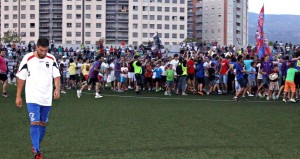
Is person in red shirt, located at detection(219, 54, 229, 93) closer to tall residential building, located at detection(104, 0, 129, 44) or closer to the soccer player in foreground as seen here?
the soccer player in foreground

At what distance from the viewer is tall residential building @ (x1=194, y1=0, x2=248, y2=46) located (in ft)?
454

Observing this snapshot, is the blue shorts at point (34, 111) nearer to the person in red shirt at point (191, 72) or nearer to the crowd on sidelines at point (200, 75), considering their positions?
the crowd on sidelines at point (200, 75)

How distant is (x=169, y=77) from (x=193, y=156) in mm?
17183

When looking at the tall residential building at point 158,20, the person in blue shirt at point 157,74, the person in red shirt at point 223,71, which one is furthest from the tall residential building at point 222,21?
the person in red shirt at point 223,71

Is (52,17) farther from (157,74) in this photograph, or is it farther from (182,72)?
(182,72)

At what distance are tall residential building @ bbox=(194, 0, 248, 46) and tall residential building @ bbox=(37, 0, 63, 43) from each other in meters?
39.8

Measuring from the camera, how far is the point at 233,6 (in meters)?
139

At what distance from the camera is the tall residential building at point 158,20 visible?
134875 millimetres

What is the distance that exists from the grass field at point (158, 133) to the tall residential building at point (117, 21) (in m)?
118

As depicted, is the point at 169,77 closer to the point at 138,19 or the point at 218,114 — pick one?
the point at 218,114

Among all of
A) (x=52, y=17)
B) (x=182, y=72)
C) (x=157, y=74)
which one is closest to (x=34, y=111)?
(x=182, y=72)

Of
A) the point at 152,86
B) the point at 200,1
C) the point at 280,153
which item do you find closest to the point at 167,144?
the point at 280,153

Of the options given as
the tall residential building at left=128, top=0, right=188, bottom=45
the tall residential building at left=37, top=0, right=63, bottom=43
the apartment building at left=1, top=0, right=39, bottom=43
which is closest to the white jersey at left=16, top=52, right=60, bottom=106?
the tall residential building at left=128, top=0, right=188, bottom=45

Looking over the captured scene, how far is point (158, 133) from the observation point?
34.7 ft
